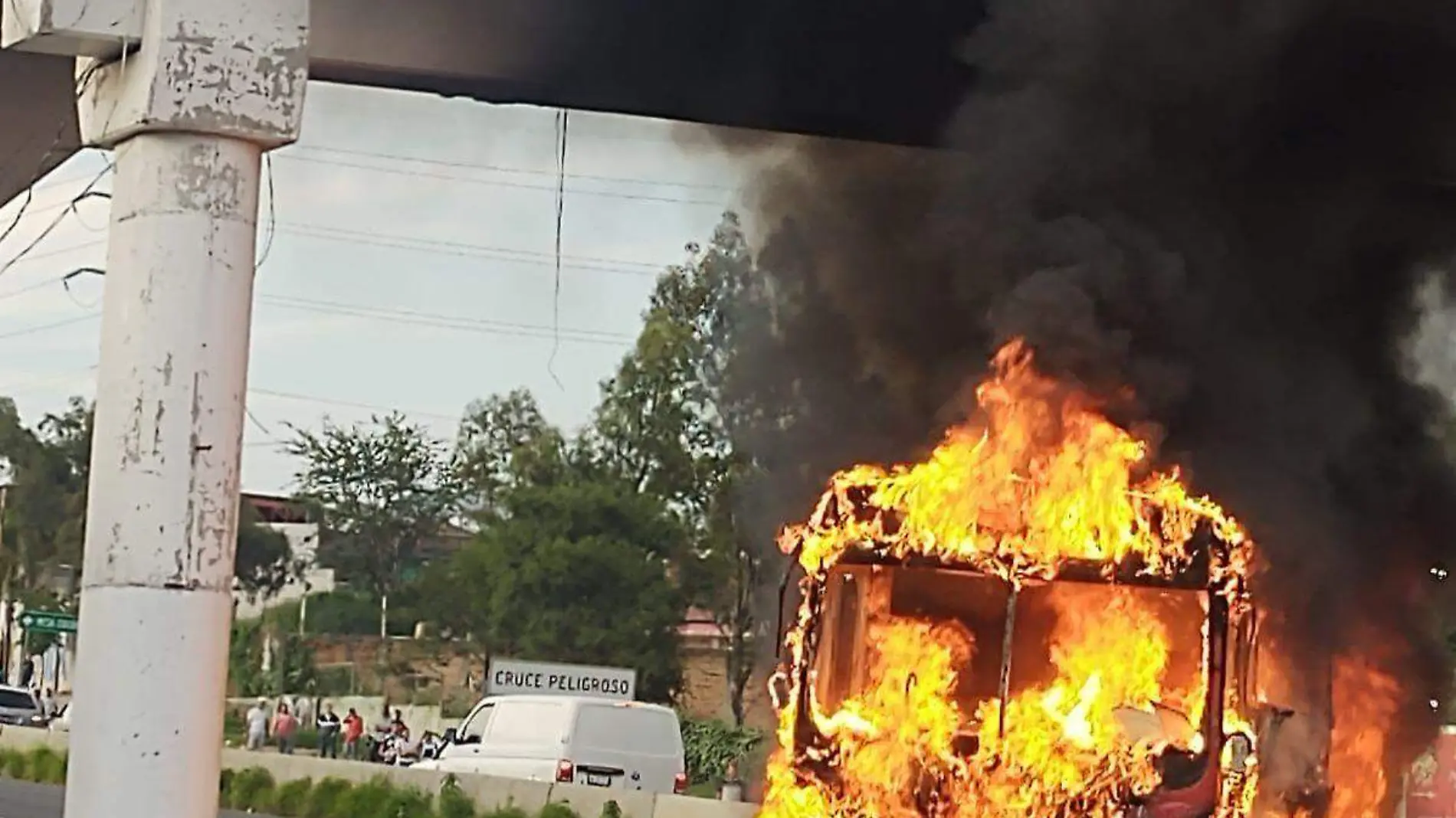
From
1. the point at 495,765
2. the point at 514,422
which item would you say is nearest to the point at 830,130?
the point at 495,765

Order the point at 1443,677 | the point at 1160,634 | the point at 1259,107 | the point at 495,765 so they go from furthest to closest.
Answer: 1. the point at 495,765
2. the point at 1443,677
3. the point at 1259,107
4. the point at 1160,634

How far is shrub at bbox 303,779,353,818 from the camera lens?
2466 cm

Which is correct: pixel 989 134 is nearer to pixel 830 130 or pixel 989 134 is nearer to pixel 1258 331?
pixel 830 130

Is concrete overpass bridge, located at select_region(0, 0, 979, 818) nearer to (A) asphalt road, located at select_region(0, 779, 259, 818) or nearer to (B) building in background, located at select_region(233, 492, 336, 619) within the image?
(A) asphalt road, located at select_region(0, 779, 259, 818)

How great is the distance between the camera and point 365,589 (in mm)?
46188

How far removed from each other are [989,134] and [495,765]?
39.7 feet

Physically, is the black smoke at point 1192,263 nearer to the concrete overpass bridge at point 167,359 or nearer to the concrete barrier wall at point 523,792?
the concrete barrier wall at point 523,792

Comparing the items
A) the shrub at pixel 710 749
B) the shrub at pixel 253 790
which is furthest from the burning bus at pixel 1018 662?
the shrub at pixel 710 749

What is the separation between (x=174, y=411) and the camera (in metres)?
8.54

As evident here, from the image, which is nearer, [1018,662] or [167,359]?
[167,359]

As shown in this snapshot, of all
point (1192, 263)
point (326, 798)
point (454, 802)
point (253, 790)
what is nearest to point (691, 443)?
point (253, 790)

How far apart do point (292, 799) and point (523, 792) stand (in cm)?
554

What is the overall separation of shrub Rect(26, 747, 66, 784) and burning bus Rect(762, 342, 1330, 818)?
21.8 meters

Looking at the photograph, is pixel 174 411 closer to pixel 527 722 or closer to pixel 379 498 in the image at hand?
pixel 527 722
